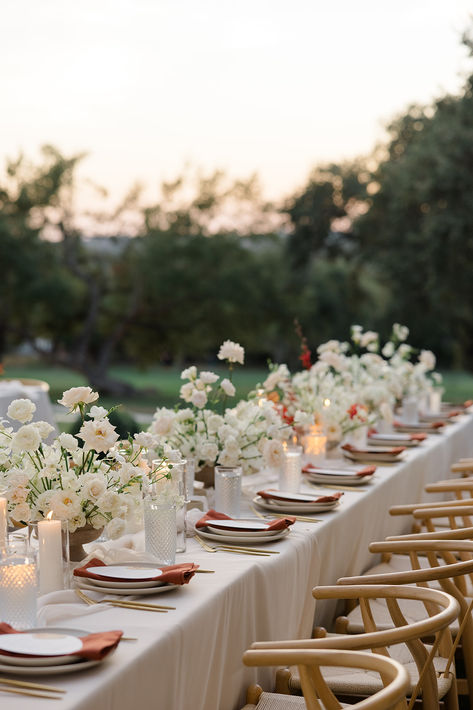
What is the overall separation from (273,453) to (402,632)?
4.95 ft

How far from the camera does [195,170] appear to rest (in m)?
22.1

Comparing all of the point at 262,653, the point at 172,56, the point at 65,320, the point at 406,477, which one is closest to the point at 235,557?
the point at 262,653

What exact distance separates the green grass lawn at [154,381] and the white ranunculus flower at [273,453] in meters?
17.8

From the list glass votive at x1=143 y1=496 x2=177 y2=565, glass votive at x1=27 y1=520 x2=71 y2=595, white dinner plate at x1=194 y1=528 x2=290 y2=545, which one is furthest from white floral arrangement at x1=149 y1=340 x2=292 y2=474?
glass votive at x1=27 y1=520 x2=71 y2=595

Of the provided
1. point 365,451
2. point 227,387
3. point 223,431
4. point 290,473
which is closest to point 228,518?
point 223,431

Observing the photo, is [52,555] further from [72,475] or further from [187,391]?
[187,391]

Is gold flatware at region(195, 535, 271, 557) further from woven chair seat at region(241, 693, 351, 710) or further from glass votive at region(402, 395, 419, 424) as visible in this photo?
glass votive at region(402, 395, 419, 424)

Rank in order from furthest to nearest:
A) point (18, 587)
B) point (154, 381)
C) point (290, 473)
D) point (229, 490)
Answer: point (154, 381)
point (290, 473)
point (229, 490)
point (18, 587)

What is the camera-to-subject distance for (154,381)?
38625mm

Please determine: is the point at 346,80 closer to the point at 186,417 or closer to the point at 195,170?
the point at 195,170

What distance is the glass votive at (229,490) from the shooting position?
3.03 m

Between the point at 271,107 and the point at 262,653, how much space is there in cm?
1912

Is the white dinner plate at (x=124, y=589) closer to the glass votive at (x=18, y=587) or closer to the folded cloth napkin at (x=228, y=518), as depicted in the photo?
the glass votive at (x=18, y=587)

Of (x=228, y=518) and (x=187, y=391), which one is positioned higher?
(x=187, y=391)
